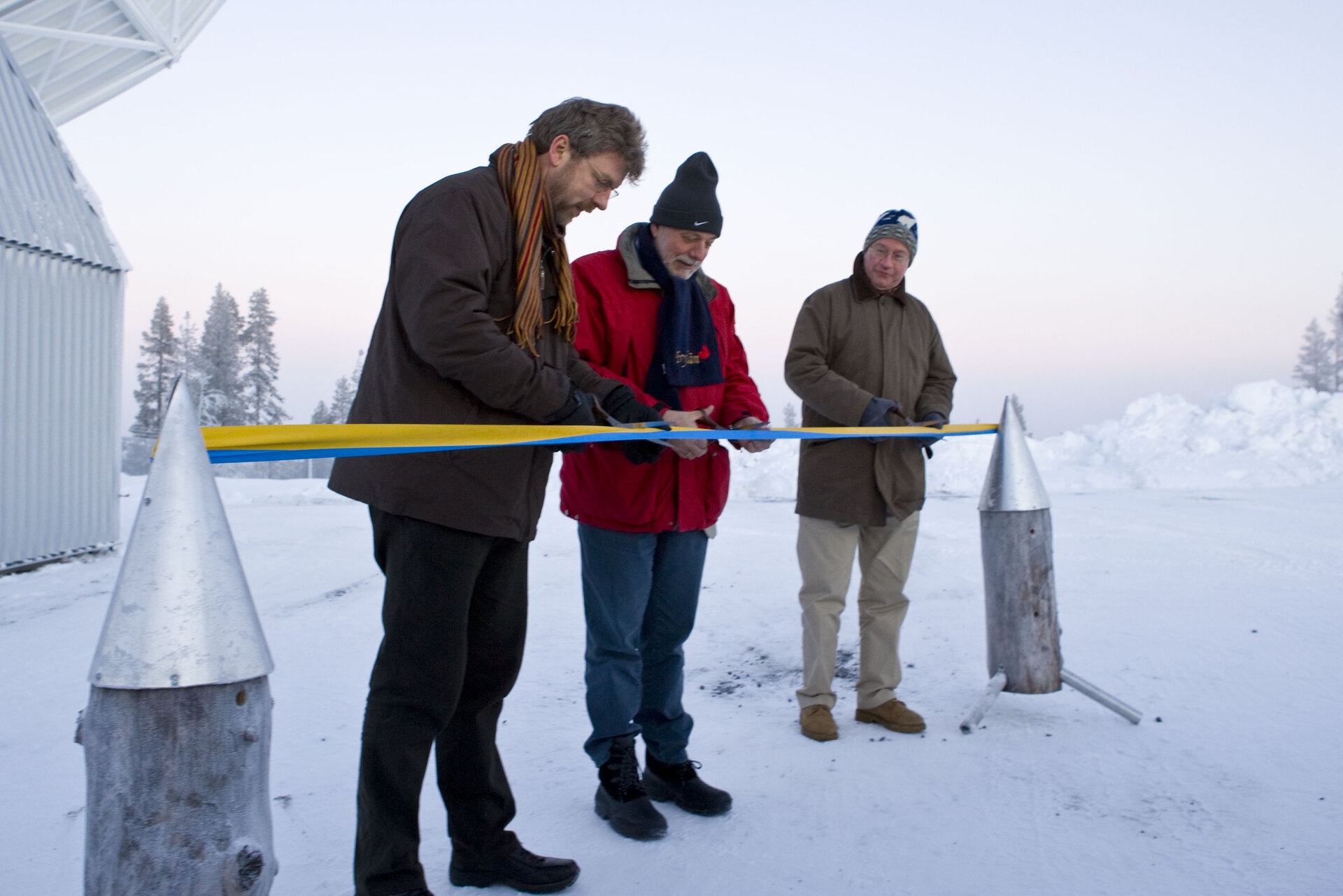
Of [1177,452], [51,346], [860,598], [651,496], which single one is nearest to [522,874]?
[651,496]

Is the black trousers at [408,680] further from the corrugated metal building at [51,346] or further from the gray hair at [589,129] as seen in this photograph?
the corrugated metal building at [51,346]

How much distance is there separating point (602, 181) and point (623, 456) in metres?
1.01

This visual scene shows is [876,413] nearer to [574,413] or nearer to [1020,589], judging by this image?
[1020,589]

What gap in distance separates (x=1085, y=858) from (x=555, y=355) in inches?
84.7

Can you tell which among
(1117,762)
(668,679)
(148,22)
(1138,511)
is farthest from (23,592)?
(1138,511)

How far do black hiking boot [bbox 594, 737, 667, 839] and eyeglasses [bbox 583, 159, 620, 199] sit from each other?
1800mm

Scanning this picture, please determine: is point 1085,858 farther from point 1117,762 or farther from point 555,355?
point 555,355

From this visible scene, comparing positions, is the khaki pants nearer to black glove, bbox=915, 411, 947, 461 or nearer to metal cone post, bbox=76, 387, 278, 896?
black glove, bbox=915, 411, 947, 461

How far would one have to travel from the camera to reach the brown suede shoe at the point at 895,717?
389 cm

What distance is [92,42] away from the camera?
40.6 feet

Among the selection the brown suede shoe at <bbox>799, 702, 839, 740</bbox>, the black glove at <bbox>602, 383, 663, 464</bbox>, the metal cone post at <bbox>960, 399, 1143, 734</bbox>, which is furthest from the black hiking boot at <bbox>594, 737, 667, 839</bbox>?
the metal cone post at <bbox>960, 399, 1143, 734</bbox>

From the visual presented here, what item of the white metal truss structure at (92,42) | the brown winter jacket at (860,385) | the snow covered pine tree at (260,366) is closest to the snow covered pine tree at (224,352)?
the snow covered pine tree at (260,366)

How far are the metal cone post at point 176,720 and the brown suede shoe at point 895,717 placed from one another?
9.40 ft

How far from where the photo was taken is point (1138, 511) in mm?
10352
